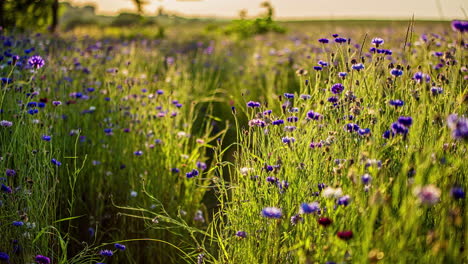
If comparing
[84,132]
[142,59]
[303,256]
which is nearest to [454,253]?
[303,256]

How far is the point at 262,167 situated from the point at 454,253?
1.06m

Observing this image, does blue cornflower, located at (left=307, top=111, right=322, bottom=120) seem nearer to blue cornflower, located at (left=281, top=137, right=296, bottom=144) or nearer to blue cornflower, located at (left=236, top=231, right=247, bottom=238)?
blue cornflower, located at (left=281, top=137, right=296, bottom=144)

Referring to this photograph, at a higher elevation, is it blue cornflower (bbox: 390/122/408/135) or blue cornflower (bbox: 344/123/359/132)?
blue cornflower (bbox: 390/122/408/135)

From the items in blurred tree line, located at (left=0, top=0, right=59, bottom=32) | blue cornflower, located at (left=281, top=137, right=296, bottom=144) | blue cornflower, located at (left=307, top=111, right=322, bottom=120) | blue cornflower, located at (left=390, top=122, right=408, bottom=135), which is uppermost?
blurred tree line, located at (left=0, top=0, right=59, bottom=32)

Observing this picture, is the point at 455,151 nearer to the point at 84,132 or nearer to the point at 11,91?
the point at 84,132

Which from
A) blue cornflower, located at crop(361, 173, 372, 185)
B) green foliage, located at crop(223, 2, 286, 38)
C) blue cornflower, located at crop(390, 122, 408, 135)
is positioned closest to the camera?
blue cornflower, located at crop(361, 173, 372, 185)

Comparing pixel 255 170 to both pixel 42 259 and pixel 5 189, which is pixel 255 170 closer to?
pixel 42 259

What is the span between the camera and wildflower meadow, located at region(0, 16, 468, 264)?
1.80 metres

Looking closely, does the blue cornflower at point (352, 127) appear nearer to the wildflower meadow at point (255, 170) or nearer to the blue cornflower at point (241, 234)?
the wildflower meadow at point (255, 170)

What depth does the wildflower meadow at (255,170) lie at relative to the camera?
1.80m

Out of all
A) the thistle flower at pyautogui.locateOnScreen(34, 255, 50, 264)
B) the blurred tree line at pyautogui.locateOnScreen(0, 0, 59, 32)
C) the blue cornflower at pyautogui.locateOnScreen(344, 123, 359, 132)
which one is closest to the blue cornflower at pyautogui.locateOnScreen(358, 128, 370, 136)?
the blue cornflower at pyautogui.locateOnScreen(344, 123, 359, 132)

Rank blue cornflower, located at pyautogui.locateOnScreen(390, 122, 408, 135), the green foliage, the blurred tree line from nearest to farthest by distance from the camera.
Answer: blue cornflower, located at pyautogui.locateOnScreen(390, 122, 408, 135), the blurred tree line, the green foliage

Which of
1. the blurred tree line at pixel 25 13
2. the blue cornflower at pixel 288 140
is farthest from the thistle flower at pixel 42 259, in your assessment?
the blurred tree line at pixel 25 13

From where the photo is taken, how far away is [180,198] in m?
3.69
